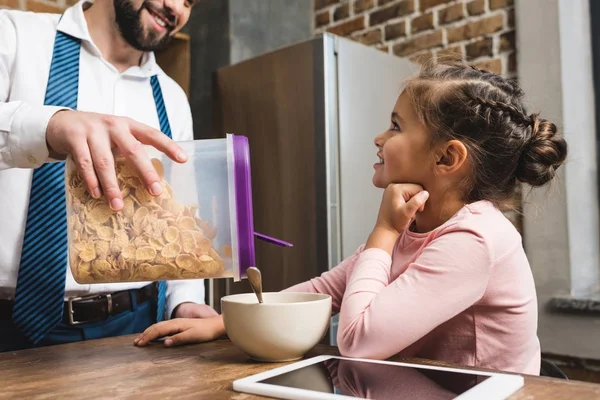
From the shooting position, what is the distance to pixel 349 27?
2652 millimetres

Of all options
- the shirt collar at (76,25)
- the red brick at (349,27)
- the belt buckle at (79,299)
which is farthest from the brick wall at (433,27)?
the belt buckle at (79,299)

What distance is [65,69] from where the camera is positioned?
1348 millimetres

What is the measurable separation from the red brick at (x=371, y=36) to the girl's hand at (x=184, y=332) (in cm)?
190

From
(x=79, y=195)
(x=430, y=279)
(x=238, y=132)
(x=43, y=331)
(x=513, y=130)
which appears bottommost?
(x=43, y=331)

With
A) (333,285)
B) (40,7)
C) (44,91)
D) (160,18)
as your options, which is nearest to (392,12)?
(160,18)

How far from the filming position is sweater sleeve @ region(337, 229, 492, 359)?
759mm

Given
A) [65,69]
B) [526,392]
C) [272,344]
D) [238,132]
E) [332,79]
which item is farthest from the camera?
[238,132]

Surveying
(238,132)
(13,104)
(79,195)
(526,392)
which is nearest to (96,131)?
(79,195)

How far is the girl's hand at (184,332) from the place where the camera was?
0.87 meters

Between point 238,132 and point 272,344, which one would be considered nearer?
point 272,344

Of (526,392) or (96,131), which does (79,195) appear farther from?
(526,392)

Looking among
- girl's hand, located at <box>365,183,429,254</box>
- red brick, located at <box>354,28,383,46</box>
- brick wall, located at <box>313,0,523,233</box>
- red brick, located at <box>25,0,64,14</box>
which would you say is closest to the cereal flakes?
girl's hand, located at <box>365,183,429,254</box>

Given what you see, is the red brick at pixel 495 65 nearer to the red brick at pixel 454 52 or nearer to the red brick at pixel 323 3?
the red brick at pixel 454 52

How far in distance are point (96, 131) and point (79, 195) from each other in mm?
87
